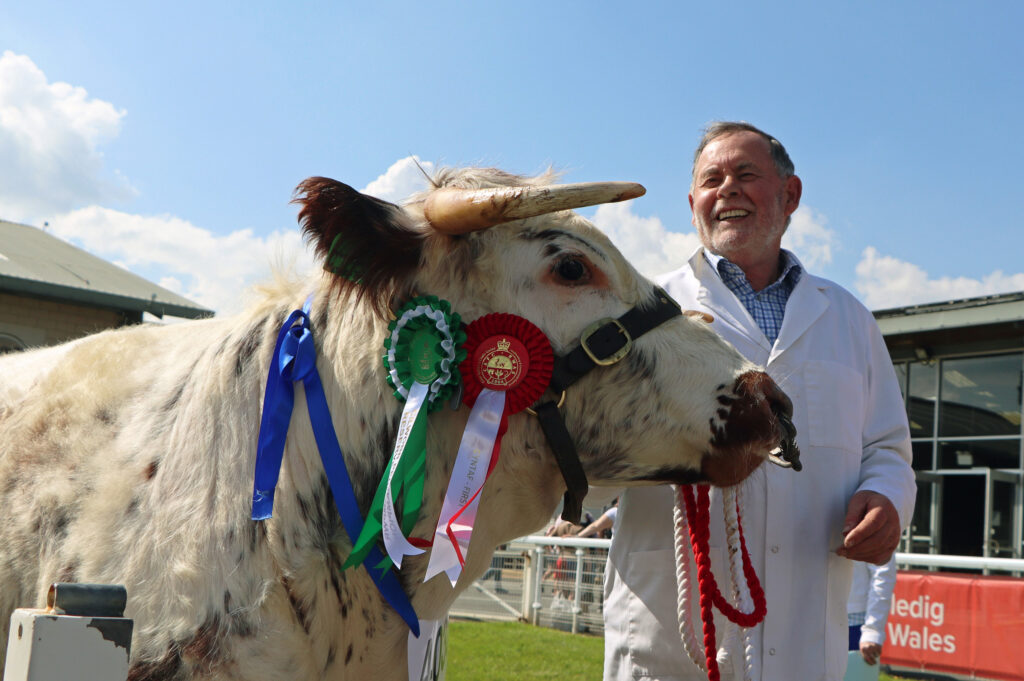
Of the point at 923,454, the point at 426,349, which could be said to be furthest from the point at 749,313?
the point at 923,454

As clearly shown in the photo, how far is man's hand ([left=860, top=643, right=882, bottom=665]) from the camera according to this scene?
19.5 feet

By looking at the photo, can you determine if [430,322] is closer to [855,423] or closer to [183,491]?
[183,491]

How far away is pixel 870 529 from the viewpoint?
114 inches

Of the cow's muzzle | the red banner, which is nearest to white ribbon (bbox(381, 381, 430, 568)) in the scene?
the cow's muzzle

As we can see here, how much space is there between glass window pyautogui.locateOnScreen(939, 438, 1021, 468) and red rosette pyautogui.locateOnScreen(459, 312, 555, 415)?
17409mm

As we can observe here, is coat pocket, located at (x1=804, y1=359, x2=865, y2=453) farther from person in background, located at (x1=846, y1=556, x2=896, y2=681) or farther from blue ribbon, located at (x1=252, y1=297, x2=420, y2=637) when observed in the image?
person in background, located at (x1=846, y1=556, x2=896, y2=681)

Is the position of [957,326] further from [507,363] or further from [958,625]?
[507,363]

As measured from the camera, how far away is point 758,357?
3.28 meters

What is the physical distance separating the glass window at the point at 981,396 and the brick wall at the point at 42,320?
1643 cm

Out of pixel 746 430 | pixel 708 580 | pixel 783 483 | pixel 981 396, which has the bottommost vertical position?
pixel 708 580

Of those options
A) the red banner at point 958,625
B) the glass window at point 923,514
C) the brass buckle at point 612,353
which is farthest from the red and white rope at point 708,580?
the glass window at point 923,514

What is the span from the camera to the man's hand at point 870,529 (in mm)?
2887

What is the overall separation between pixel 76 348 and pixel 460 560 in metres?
1.42

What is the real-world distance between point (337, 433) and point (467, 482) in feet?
1.18
